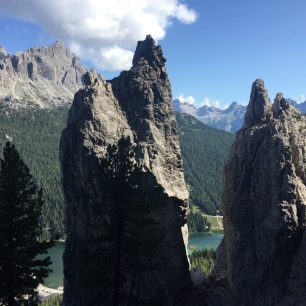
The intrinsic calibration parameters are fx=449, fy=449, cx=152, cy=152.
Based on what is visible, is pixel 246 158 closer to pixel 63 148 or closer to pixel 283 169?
pixel 283 169

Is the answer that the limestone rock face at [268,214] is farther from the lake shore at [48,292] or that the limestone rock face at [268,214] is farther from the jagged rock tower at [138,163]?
the lake shore at [48,292]

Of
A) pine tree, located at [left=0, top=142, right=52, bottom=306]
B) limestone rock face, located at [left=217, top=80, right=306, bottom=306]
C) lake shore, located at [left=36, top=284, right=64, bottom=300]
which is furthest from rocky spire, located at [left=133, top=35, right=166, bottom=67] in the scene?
lake shore, located at [left=36, top=284, right=64, bottom=300]

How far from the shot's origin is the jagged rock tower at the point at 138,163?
148 ft

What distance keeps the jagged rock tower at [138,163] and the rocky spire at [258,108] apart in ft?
30.1

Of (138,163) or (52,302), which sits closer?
(138,163)

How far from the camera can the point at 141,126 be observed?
50562mm

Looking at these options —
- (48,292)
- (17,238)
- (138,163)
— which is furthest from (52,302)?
(17,238)

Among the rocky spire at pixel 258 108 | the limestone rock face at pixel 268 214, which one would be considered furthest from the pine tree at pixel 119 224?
the rocky spire at pixel 258 108

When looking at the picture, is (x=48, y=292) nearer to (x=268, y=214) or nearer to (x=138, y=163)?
(x=138, y=163)

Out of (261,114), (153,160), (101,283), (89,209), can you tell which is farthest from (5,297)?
(261,114)

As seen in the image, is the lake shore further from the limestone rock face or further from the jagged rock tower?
the limestone rock face

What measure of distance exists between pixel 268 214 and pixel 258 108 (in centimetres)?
1497

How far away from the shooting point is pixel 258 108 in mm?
53688

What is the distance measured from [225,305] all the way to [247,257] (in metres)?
5.89
